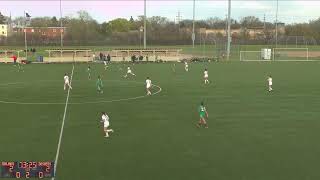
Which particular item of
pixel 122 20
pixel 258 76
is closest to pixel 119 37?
pixel 122 20

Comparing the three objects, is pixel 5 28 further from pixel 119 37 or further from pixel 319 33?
pixel 319 33

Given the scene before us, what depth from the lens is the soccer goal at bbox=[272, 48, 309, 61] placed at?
274ft

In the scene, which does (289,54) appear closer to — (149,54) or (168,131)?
(149,54)

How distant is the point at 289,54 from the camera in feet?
308

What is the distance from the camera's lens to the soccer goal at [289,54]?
83.4 m

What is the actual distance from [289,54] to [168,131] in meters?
74.5

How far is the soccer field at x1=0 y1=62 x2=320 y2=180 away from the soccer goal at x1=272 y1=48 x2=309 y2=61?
40.3 metres

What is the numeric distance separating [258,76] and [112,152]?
34.1 metres

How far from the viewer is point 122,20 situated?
185 metres

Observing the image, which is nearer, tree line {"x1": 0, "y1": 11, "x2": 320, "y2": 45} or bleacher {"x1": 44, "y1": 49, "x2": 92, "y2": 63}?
bleacher {"x1": 44, "y1": 49, "x2": 92, "y2": 63}

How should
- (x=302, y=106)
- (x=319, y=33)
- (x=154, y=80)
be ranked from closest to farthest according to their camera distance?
(x=302, y=106), (x=154, y=80), (x=319, y=33)

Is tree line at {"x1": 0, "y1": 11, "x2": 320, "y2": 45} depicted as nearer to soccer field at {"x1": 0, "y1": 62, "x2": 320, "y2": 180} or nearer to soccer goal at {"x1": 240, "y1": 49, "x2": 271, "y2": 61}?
soccer goal at {"x1": 240, "y1": 49, "x2": 271, "y2": 61}
